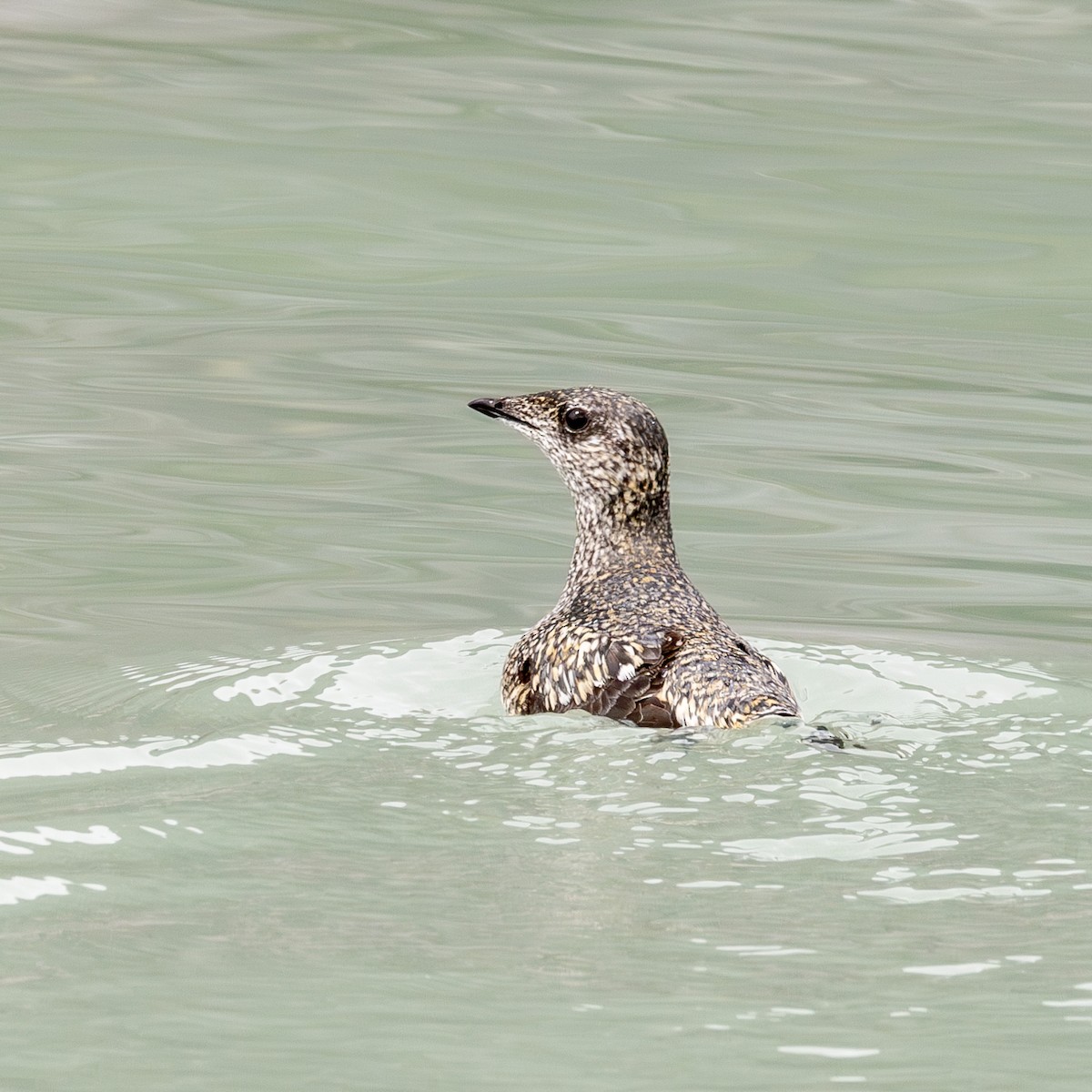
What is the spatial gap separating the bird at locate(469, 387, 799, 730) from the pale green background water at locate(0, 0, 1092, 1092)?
0.20m

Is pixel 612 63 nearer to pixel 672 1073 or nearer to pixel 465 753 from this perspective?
pixel 465 753

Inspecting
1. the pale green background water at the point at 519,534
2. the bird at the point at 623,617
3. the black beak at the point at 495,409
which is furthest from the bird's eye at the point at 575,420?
the pale green background water at the point at 519,534

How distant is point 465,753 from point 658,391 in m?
7.43

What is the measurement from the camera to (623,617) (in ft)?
27.5

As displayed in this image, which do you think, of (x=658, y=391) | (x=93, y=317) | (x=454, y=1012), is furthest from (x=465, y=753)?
(x=93, y=317)

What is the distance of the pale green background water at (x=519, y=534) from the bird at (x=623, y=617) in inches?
7.9

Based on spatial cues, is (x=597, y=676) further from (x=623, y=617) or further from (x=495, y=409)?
(x=495, y=409)

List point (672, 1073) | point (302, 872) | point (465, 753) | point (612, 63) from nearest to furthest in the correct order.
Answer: point (672, 1073) < point (302, 872) < point (465, 753) < point (612, 63)

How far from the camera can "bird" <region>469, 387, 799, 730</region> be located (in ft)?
25.3

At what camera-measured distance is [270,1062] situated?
516 cm

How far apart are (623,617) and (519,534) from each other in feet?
11.6

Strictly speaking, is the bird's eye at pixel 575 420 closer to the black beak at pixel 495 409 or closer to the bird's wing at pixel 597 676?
the black beak at pixel 495 409

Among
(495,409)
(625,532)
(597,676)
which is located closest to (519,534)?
(495,409)

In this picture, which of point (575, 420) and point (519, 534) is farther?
point (519, 534)
